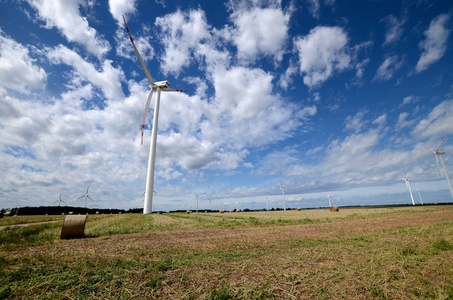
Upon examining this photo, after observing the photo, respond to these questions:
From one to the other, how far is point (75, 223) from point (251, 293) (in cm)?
1795

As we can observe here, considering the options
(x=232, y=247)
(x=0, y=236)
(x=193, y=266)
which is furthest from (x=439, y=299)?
(x=0, y=236)

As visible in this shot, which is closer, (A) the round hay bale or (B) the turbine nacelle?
(A) the round hay bale

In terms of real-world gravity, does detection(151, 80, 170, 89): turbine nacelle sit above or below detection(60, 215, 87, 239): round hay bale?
above

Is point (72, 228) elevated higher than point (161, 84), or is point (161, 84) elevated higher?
point (161, 84)

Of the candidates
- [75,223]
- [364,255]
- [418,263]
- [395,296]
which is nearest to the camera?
[395,296]

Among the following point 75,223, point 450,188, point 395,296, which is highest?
point 450,188

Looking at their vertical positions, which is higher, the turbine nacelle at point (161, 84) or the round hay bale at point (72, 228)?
the turbine nacelle at point (161, 84)

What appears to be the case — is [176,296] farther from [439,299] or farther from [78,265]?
[439,299]

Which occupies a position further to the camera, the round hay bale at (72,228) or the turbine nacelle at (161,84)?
the turbine nacelle at (161,84)

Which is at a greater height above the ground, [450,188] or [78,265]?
[450,188]

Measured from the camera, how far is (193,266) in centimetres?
775

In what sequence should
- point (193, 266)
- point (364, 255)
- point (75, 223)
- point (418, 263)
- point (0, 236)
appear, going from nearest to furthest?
point (418, 263)
point (193, 266)
point (364, 255)
point (0, 236)
point (75, 223)

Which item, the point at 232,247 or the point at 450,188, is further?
the point at 450,188

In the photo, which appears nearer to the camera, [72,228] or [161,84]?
[72,228]
